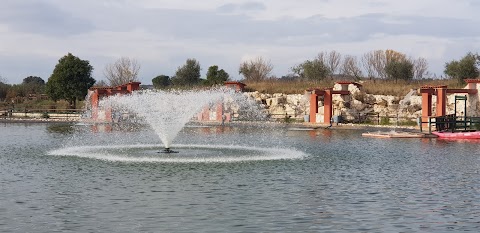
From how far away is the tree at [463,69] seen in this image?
7388 centimetres

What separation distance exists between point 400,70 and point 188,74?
31198mm

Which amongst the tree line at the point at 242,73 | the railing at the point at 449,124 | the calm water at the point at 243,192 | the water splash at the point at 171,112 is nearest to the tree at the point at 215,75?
the tree line at the point at 242,73

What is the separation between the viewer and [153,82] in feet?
377

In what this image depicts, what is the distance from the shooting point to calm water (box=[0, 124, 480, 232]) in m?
15.0

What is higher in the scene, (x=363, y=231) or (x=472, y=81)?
(x=472, y=81)

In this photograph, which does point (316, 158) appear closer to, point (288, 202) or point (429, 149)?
point (429, 149)

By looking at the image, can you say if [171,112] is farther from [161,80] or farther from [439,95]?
[161,80]

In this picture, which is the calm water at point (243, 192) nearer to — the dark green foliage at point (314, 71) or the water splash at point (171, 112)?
the water splash at point (171, 112)

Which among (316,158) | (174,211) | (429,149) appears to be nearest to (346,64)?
(429,149)

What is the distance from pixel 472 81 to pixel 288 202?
4265cm

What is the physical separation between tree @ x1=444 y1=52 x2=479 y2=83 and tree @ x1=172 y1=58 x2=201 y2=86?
36289 mm

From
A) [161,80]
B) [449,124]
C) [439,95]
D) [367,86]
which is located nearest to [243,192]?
[449,124]

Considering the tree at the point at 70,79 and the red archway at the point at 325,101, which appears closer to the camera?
the red archway at the point at 325,101

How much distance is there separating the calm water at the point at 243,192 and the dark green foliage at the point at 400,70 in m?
50.1
